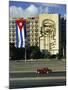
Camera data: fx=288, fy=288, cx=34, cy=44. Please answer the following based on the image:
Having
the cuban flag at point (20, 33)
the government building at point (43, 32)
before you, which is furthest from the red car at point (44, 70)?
the cuban flag at point (20, 33)

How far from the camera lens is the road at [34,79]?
322cm

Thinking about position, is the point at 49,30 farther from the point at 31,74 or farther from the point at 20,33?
the point at 31,74

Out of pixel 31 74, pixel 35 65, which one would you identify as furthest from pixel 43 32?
pixel 31 74

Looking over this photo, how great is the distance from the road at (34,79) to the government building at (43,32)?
0.91 ft

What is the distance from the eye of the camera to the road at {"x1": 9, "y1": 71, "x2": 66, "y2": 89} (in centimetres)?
322

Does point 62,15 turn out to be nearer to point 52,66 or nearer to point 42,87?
point 52,66

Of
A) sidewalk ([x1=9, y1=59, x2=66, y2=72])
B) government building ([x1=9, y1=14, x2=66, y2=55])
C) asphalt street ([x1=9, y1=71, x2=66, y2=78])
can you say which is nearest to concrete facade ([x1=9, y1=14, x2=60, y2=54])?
government building ([x1=9, y1=14, x2=66, y2=55])

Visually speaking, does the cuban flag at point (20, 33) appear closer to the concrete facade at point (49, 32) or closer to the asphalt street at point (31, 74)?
the concrete facade at point (49, 32)

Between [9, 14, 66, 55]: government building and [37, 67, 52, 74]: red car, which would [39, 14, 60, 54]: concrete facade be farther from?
[37, 67, 52, 74]: red car

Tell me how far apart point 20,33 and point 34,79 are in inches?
21.5

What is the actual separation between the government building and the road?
28 centimetres

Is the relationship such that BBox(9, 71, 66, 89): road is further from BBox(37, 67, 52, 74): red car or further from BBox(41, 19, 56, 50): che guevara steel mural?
BBox(41, 19, 56, 50): che guevara steel mural

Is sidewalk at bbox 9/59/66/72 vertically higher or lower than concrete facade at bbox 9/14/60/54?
lower

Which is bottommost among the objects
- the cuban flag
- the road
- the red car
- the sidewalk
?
the road
